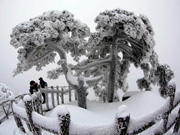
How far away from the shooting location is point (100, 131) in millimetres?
2619

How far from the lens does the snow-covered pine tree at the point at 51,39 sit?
7.85 metres

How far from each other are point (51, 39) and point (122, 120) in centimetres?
762

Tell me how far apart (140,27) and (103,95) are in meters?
10.3

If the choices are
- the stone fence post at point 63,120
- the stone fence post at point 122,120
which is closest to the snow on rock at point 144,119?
the stone fence post at point 122,120

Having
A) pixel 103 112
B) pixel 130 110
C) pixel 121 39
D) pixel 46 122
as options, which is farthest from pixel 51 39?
pixel 46 122

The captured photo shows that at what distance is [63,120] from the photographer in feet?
8.08

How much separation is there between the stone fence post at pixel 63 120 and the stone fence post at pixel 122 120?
0.82m

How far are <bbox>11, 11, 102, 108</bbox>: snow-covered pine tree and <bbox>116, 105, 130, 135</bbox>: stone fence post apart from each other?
20.7 feet

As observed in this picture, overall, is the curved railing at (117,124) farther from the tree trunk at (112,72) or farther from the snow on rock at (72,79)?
the tree trunk at (112,72)

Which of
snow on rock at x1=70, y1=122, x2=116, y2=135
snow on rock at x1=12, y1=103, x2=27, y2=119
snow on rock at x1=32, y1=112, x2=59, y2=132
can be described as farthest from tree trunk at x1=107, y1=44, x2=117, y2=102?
snow on rock at x1=70, y1=122, x2=116, y2=135

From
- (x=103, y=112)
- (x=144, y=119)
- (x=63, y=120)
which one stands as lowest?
(x=103, y=112)

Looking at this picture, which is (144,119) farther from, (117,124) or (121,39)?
(121,39)

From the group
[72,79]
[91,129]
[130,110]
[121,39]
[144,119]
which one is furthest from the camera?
[121,39]

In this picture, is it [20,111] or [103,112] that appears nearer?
[20,111]
